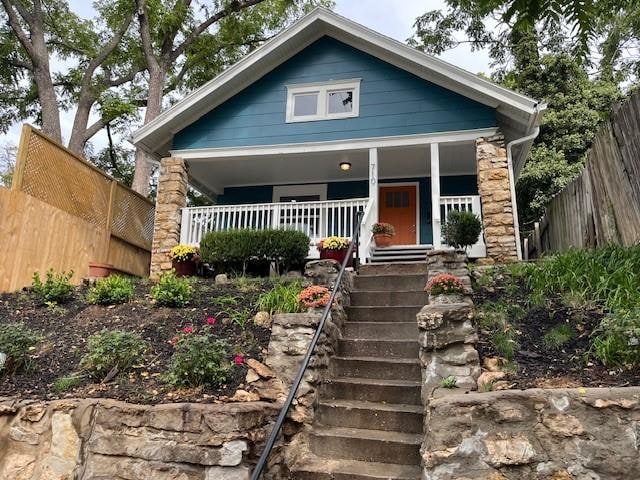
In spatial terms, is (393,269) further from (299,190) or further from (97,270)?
(299,190)

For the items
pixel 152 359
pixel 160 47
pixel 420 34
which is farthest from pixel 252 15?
pixel 152 359

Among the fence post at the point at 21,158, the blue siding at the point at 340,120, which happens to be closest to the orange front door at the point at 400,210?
the blue siding at the point at 340,120

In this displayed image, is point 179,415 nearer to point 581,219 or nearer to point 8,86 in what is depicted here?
point 581,219

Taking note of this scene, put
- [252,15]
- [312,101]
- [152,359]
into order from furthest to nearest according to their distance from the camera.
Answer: [252,15] → [312,101] → [152,359]

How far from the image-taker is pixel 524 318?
439cm

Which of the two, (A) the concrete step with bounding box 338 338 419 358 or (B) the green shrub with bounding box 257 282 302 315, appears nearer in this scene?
(A) the concrete step with bounding box 338 338 419 358

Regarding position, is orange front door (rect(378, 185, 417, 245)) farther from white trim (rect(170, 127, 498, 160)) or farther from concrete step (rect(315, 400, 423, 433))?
concrete step (rect(315, 400, 423, 433))

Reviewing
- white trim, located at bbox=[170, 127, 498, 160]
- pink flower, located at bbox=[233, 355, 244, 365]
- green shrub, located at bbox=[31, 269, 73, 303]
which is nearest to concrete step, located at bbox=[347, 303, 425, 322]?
pink flower, located at bbox=[233, 355, 244, 365]

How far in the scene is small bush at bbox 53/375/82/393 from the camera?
3816mm

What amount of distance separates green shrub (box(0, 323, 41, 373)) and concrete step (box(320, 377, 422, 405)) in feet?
8.79

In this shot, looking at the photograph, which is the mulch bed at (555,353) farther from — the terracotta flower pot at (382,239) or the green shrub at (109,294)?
the green shrub at (109,294)

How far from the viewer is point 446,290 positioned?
4602mm

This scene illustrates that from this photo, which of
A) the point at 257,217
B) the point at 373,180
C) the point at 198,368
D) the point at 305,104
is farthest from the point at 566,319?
the point at 305,104

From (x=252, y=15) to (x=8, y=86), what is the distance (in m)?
8.76
